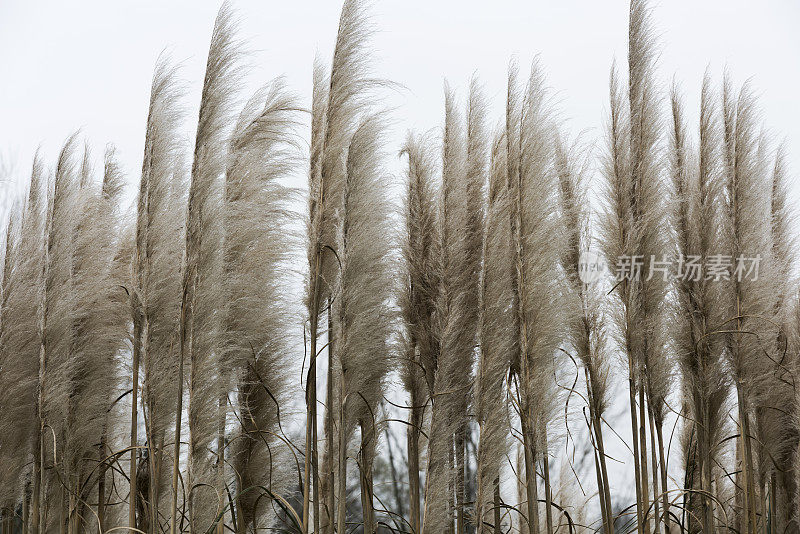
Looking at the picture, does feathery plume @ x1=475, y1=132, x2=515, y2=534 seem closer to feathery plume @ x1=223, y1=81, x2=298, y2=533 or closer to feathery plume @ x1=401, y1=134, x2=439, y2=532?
feathery plume @ x1=401, y1=134, x2=439, y2=532

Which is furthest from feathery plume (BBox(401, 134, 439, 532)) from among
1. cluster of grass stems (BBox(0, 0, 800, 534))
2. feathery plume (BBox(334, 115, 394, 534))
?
feathery plume (BBox(334, 115, 394, 534))

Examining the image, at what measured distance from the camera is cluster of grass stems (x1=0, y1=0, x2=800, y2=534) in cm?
247

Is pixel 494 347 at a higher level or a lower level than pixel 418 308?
lower

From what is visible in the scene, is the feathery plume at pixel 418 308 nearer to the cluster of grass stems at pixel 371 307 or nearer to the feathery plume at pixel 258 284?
the cluster of grass stems at pixel 371 307

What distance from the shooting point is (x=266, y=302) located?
8.71 feet

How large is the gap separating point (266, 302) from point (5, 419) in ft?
4.15

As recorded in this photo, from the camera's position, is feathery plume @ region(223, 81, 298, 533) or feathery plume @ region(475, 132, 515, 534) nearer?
feathery plume @ region(475, 132, 515, 534)

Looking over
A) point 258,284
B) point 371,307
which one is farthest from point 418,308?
point 258,284

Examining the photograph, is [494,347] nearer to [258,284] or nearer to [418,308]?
[418,308]

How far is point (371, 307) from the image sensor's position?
2.49m

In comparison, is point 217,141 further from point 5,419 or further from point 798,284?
point 798,284

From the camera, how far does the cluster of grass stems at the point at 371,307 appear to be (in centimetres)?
247

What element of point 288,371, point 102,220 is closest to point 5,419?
point 102,220

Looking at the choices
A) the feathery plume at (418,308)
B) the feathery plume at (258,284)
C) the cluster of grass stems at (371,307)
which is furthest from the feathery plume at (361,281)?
the feathery plume at (258,284)
